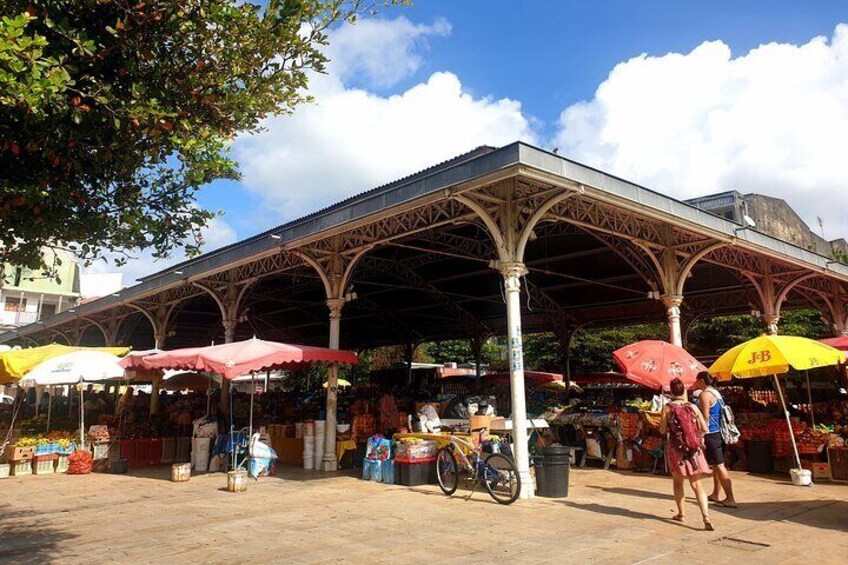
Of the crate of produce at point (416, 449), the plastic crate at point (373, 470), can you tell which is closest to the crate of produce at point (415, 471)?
the crate of produce at point (416, 449)

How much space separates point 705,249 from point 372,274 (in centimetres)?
1010

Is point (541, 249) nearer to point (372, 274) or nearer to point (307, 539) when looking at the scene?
point (372, 274)

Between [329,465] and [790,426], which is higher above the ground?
[790,426]

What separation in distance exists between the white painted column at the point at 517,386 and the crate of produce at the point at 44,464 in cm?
1043

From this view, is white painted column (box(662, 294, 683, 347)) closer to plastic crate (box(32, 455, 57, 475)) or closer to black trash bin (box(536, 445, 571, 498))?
black trash bin (box(536, 445, 571, 498))

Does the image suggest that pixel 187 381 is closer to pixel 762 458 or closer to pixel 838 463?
pixel 762 458

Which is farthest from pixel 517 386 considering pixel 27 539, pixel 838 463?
pixel 27 539

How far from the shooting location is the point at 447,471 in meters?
8.73

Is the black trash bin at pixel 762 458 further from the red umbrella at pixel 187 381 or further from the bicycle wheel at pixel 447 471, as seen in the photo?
the red umbrella at pixel 187 381

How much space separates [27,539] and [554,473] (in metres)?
6.63

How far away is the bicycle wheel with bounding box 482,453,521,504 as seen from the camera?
7.74 m

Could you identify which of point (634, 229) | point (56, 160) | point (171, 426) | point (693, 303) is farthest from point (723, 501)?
point (693, 303)

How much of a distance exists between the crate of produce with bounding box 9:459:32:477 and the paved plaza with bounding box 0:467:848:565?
2.56 meters

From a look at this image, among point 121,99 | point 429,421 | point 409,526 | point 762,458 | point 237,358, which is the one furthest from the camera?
point 237,358
